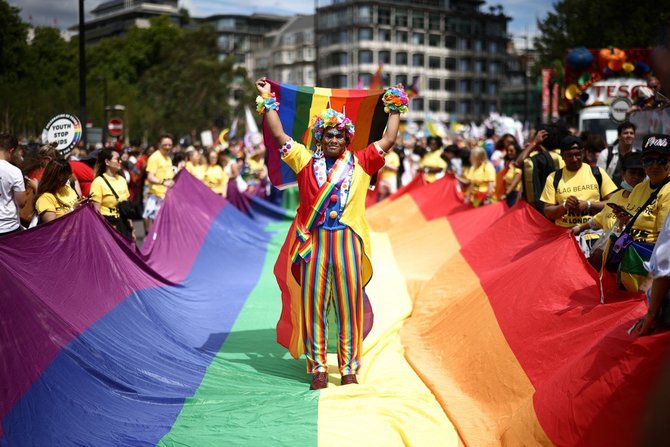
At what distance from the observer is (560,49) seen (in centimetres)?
4497

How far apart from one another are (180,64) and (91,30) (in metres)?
104

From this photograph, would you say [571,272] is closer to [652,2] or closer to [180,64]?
[652,2]

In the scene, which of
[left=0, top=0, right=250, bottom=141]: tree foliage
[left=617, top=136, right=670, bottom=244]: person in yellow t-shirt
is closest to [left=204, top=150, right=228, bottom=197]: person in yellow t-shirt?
[left=617, top=136, right=670, bottom=244]: person in yellow t-shirt

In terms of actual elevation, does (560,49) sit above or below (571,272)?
above

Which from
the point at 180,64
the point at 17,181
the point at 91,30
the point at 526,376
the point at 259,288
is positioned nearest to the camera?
the point at 526,376

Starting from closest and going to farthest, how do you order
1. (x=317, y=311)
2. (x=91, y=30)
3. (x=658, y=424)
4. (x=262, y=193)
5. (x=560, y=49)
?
(x=658, y=424) < (x=317, y=311) < (x=262, y=193) < (x=560, y=49) < (x=91, y=30)

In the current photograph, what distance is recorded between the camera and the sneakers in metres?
6.95

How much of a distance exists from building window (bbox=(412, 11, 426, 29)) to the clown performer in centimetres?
11335

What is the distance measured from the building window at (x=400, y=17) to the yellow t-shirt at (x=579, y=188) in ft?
363

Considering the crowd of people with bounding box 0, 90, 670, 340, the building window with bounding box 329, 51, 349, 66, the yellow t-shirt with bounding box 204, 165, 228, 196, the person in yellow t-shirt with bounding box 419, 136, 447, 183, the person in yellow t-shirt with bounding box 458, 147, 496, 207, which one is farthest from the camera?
Answer: the building window with bounding box 329, 51, 349, 66

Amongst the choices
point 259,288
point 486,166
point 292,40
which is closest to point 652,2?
point 486,166

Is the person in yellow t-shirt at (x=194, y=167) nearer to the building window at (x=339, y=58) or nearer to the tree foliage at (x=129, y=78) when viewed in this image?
the tree foliage at (x=129, y=78)

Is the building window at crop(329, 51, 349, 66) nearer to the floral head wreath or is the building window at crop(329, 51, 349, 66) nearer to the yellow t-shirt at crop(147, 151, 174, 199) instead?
the yellow t-shirt at crop(147, 151, 174, 199)

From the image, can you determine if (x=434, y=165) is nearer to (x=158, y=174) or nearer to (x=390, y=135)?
(x=158, y=174)
